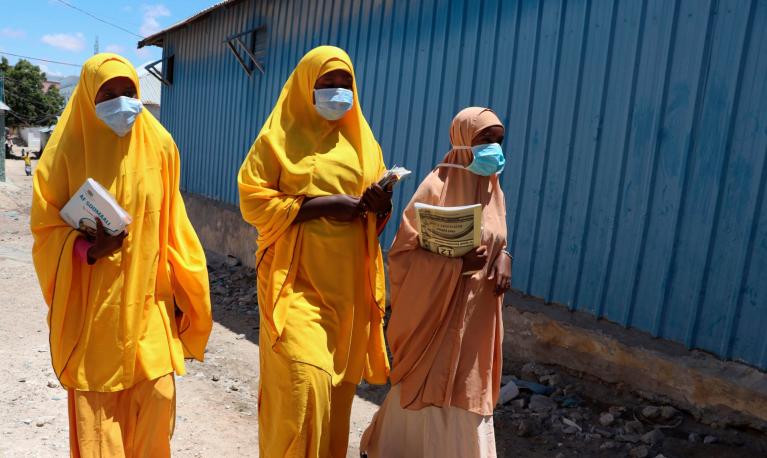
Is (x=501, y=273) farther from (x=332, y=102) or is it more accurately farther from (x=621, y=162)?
(x=621, y=162)

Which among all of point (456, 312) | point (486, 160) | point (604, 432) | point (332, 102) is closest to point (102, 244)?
point (332, 102)

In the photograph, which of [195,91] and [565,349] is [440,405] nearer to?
[565,349]

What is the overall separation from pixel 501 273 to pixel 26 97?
133 feet

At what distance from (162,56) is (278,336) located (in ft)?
37.5

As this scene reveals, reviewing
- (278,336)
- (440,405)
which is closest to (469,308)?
(440,405)

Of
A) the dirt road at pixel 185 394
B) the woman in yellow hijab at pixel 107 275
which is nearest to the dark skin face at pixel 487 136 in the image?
the woman in yellow hijab at pixel 107 275

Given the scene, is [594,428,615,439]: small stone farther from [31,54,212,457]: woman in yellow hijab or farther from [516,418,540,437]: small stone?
[31,54,212,457]: woman in yellow hijab

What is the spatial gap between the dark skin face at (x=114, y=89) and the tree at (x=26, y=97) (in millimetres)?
37614

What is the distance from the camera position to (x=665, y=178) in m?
3.90

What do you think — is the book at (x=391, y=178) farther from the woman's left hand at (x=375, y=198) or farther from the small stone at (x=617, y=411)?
the small stone at (x=617, y=411)

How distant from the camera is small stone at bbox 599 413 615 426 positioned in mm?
3957

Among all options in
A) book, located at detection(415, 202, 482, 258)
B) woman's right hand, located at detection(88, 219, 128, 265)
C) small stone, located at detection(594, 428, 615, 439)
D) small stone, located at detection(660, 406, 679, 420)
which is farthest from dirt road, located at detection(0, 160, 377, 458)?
small stone, located at detection(660, 406, 679, 420)

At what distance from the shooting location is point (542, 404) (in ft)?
13.9

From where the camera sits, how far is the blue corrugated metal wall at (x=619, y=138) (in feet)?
11.6
